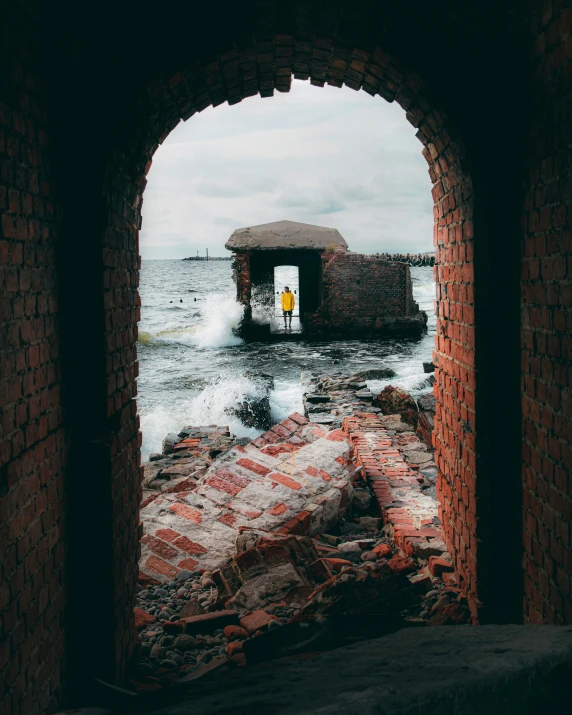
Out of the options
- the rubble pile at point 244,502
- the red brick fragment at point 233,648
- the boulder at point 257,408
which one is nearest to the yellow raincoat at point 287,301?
the boulder at point 257,408

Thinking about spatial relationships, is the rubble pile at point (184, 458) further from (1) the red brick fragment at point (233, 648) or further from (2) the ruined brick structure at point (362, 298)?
(2) the ruined brick structure at point (362, 298)

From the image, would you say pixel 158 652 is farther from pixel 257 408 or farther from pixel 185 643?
pixel 257 408

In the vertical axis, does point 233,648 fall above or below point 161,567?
below

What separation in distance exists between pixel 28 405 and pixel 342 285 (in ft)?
70.4

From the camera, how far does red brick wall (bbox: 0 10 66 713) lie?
7.22ft

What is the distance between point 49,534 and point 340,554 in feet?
8.22

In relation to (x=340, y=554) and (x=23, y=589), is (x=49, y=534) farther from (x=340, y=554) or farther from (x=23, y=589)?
(x=340, y=554)

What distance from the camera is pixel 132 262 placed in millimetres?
3625

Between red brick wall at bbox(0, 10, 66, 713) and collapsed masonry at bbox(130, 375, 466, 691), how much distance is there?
2.93 feet

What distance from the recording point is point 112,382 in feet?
10.1

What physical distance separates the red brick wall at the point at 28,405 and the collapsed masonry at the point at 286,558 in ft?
2.93

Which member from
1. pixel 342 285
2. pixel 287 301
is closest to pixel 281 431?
pixel 342 285

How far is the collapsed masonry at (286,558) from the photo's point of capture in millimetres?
3414

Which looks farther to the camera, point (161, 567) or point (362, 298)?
point (362, 298)
